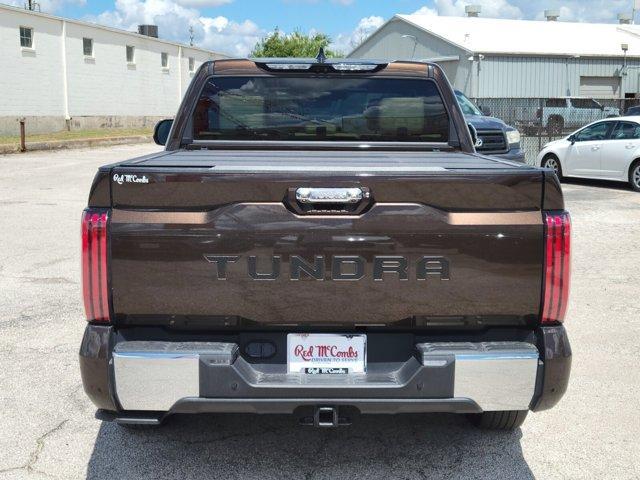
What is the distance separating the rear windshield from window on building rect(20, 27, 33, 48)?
91.3 ft

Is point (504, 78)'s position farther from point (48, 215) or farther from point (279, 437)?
point (279, 437)

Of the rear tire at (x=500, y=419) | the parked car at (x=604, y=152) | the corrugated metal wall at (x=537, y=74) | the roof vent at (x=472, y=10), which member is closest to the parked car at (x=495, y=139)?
the parked car at (x=604, y=152)

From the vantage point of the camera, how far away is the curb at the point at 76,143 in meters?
22.8

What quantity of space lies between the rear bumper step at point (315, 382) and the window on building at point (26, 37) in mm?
29690

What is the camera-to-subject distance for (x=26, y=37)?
1172 inches

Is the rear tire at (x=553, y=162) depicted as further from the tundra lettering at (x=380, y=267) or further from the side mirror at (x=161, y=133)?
the tundra lettering at (x=380, y=267)

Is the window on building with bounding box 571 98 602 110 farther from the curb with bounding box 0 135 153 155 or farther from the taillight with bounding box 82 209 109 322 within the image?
the taillight with bounding box 82 209 109 322

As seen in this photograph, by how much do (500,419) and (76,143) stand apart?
24.2 m

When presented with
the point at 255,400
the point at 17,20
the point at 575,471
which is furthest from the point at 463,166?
the point at 17,20

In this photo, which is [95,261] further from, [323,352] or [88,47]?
[88,47]

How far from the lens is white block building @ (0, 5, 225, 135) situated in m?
28.9

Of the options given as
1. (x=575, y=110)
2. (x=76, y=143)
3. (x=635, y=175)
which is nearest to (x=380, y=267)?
(x=635, y=175)

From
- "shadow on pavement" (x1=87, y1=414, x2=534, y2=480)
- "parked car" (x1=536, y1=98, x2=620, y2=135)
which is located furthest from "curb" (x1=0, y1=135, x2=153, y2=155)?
"shadow on pavement" (x1=87, y1=414, x2=534, y2=480)

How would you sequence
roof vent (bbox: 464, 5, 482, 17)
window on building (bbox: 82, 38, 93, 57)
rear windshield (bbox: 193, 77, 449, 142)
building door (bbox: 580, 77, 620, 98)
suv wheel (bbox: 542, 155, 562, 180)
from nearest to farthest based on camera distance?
1. rear windshield (bbox: 193, 77, 449, 142)
2. suv wheel (bbox: 542, 155, 562, 180)
3. window on building (bbox: 82, 38, 93, 57)
4. building door (bbox: 580, 77, 620, 98)
5. roof vent (bbox: 464, 5, 482, 17)
